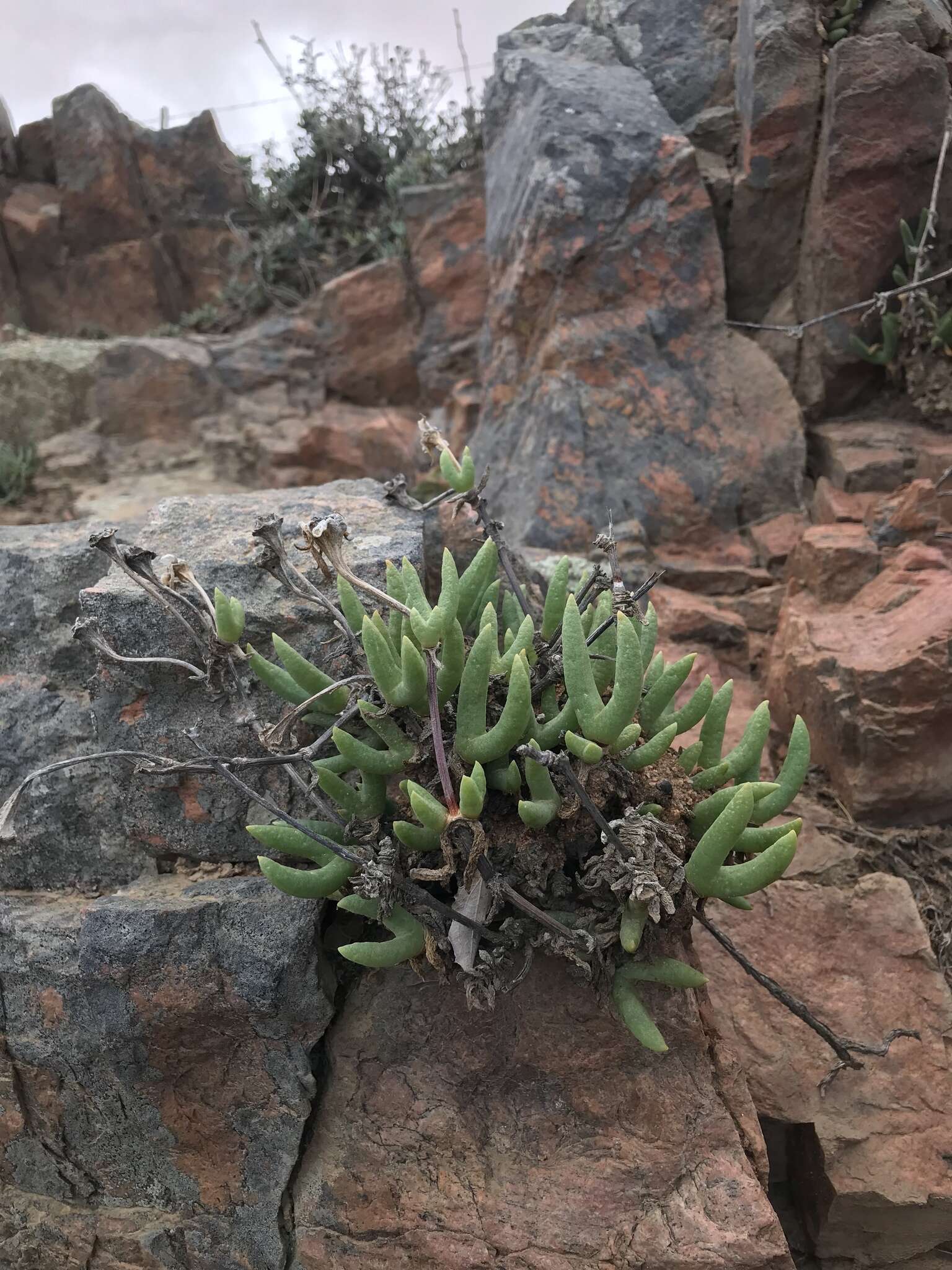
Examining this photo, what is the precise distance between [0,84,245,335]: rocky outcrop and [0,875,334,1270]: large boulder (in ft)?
22.8

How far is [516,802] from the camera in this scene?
2119mm

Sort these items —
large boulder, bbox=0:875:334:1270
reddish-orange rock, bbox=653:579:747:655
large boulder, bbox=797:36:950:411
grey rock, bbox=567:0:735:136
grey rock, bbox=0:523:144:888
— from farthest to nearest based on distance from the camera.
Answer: grey rock, bbox=567:0:735:136, large boulder, bbox=797:36:950:411, reddish-orange rock, bbox=653:579:747:655, grey rock, bbox=0:523:144:888, large boulder, bbox=0:875:334:1270

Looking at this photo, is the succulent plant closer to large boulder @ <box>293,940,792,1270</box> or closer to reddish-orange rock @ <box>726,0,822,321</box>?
large boulder @ <box>293,940,792,1270</box>

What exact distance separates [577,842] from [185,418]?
574cm

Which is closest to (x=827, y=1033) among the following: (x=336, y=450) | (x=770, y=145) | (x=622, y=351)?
(x=622, y=351)

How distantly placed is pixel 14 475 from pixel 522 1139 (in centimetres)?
596

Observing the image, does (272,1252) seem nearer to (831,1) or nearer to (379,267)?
(831,1)

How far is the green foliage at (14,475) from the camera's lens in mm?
6559

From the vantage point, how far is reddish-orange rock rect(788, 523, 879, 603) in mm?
3547

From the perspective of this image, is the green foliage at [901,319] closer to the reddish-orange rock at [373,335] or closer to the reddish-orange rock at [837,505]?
the reddish-orange rock at [837,505]

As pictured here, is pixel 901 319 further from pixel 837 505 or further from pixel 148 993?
pixel 148 993

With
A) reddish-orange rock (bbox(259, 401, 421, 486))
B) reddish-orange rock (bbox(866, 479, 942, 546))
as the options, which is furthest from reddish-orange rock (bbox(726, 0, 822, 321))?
reddish-orange rock (bbox(259, 401, 421, 486))

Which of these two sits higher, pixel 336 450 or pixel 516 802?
pixel 336 450

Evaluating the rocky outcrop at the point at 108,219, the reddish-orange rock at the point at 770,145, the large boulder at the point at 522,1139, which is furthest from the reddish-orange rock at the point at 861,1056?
the rocky outcrop at the point at 108,219
